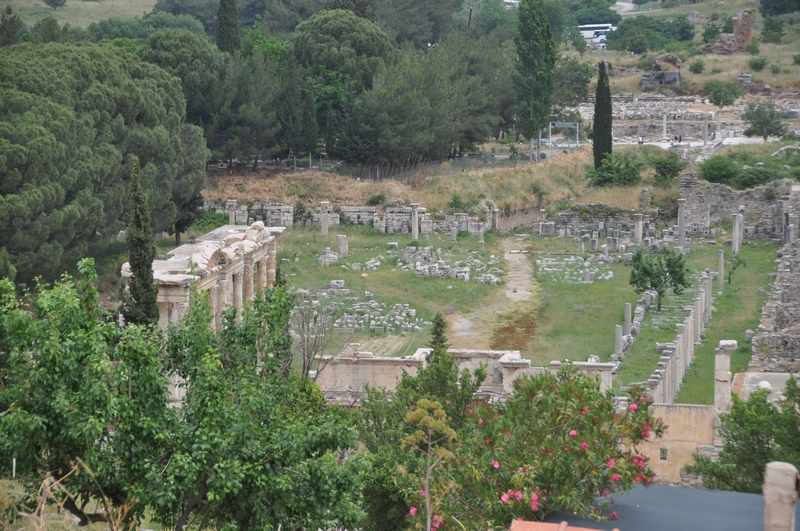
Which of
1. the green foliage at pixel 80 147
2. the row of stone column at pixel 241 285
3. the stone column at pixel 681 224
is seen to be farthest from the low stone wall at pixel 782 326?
the green foliage at pixel 80 147

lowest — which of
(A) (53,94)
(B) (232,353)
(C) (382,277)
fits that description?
(C) (382,277)

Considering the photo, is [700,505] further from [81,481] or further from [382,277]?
[382,277]

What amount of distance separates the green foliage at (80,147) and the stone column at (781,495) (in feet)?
84.1

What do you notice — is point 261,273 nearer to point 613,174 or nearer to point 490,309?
point 490,309

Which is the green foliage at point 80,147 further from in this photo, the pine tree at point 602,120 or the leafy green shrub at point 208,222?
the pine tree at point 602,120

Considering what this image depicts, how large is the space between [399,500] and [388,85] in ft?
138

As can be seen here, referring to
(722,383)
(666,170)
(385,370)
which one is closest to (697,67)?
(666,170)

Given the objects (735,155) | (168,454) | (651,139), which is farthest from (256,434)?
(651,139)

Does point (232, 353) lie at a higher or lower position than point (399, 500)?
higher

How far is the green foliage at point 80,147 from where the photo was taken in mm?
34938

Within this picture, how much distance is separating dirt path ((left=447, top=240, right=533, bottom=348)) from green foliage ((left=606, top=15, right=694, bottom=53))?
57.0m

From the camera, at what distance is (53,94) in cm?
3978

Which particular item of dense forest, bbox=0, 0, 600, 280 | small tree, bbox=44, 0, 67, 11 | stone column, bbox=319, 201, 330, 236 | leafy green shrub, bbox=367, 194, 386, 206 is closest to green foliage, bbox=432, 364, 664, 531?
dense forest, bbox=0, 0, 600, 280

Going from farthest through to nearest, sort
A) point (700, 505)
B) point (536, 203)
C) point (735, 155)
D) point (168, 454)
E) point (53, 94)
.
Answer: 1. point (735, 155)
2. point (536, 203)
3. point (53, 94)
4. point (168, 454)
5. point (700, 505)
